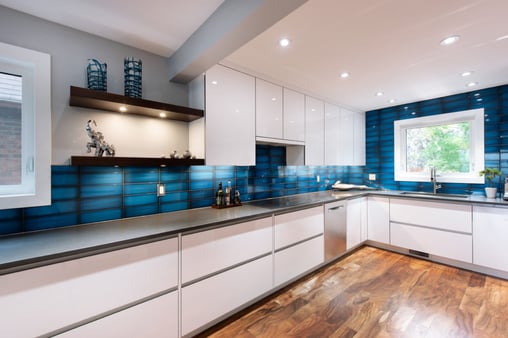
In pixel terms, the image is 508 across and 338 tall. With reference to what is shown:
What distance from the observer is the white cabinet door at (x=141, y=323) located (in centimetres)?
121

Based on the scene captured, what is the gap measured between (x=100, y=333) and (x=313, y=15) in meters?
2.31

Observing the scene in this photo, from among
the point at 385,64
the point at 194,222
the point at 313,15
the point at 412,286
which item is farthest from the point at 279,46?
the point at 412,286

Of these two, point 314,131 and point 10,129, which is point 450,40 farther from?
point 10,129

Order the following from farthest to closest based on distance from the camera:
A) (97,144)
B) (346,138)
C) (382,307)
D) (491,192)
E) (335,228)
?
(346,138), (335,228), (491,192), (382,307), (97,144)

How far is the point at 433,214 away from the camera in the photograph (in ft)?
9.28

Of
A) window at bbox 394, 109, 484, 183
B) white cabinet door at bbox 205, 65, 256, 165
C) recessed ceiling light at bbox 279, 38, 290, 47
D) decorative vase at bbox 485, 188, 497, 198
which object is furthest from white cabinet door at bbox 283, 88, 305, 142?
decorative vase at bbox 485, 188, 497, 198

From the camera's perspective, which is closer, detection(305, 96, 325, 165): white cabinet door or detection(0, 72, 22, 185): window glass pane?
detection(0, 72, 22, 185): window glass pane

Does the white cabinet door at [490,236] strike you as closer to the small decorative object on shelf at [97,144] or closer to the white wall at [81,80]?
the white wall at [81,80]

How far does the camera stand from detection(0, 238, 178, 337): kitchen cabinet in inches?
40.8

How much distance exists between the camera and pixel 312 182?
137 inches

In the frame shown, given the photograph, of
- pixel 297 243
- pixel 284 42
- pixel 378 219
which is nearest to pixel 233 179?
pixel 297 243

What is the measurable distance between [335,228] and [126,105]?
2668 millimetres

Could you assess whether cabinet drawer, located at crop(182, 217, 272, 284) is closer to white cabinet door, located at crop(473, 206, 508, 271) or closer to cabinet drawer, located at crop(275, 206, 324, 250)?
cabinet drawer, located at crop(275, 206, 324, 250)

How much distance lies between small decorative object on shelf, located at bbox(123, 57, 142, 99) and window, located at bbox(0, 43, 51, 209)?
18.3 inches
